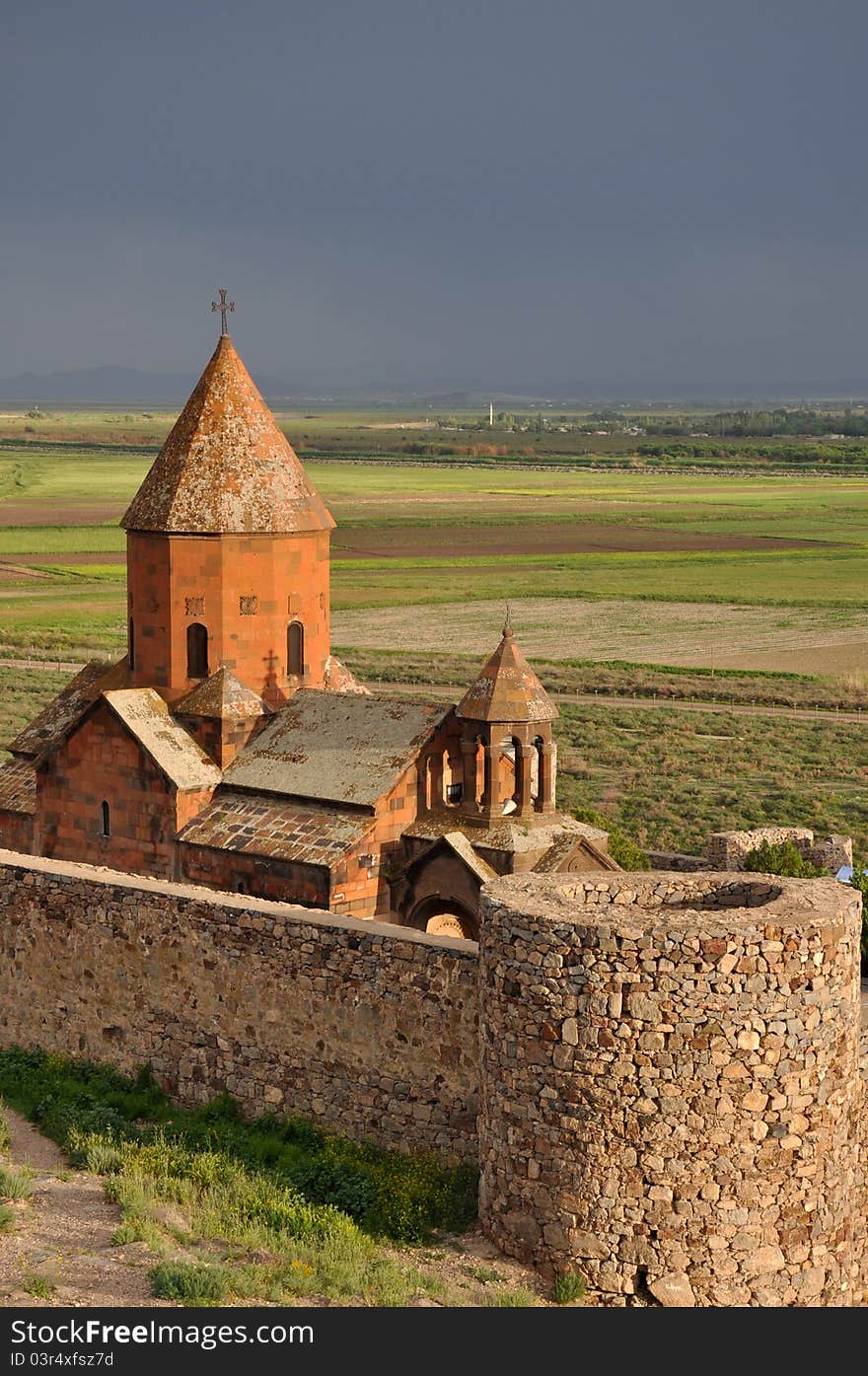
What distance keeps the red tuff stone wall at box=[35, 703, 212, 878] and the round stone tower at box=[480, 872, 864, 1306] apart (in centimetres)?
706

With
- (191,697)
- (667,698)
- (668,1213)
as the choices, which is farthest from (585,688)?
(668,1213)

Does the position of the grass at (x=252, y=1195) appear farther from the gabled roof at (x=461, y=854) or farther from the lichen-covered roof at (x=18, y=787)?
the lichen-covered roof at (x=18, y=787)

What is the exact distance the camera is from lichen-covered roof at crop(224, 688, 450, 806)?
15516 millimetres

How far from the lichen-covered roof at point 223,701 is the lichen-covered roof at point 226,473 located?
1342 mm

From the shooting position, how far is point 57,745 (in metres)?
17.2

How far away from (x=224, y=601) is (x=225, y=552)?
1.41ft

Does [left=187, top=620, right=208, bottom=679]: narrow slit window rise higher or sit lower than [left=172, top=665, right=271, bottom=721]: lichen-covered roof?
higher

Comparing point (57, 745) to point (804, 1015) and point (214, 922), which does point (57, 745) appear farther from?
point (804, 1015)

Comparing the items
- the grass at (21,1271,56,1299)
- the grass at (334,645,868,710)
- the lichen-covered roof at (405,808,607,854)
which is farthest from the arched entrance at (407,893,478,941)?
the grass at (334,645,868,710)

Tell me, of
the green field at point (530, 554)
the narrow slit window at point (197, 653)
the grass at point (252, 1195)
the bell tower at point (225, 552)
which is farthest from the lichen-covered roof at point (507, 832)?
the green field at point (530, 554)

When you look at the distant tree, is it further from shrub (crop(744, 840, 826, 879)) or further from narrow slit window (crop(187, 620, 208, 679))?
narrow slit window (crop(187, 620, 208, 679))

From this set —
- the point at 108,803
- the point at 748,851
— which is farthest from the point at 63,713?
the point at 748,851

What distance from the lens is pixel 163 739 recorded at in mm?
16562

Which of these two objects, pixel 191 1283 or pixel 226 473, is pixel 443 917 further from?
pixel 191 1283
